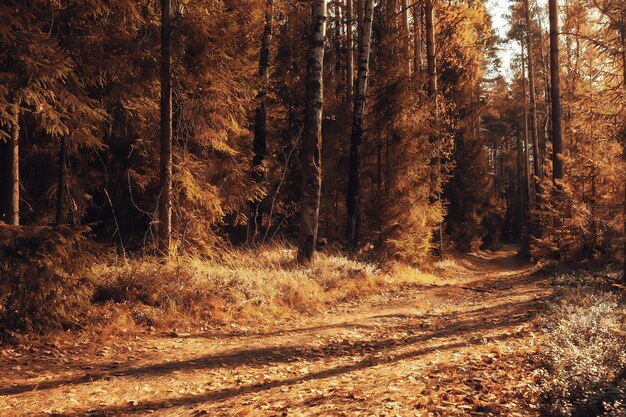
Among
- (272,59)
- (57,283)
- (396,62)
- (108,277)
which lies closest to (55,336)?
(57,283)

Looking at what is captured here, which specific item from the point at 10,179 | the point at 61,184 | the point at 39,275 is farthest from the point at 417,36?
the point at 39,275

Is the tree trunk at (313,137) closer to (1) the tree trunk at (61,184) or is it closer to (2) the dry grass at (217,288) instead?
(2) the dry grass at (217,288)

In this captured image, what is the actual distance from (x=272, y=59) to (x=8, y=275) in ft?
51.5

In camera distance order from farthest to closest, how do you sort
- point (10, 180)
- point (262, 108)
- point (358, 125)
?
point (262, 108) → point (358, 125) → point (10, 180)

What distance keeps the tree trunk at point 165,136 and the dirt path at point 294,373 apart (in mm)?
3050

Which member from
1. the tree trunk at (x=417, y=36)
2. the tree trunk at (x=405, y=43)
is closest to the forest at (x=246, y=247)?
the tree trunk at (x=405, y=43)

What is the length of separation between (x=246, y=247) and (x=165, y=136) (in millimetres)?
4246

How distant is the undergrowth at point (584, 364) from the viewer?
156 inches

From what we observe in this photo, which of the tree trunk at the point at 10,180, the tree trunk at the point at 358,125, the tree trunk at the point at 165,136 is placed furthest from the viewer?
the tree trunk at the point at 358,125

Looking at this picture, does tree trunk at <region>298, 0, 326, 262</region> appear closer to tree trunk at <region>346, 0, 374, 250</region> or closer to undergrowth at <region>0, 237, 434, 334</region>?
undergrowth at <region>0, 237, 434, 334</region>

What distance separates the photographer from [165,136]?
360 inches

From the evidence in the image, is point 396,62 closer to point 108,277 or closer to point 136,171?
point 136,171

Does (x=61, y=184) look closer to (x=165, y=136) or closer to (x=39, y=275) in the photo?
(x=165, y=136)

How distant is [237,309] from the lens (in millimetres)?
8008
